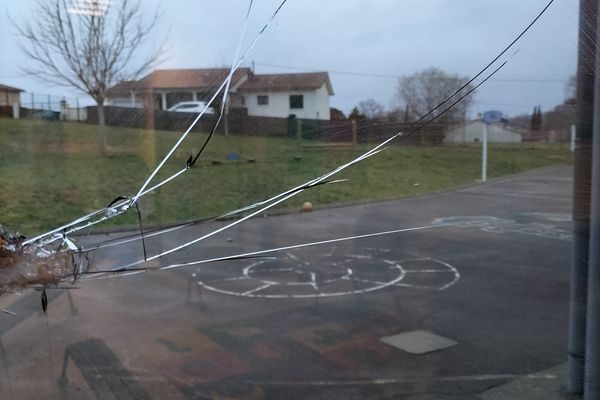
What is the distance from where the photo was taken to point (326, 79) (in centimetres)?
616

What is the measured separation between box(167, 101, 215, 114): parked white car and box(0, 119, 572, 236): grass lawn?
7.72 feet

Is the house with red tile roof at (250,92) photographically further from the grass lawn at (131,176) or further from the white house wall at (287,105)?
the grass lawn at (131,176)

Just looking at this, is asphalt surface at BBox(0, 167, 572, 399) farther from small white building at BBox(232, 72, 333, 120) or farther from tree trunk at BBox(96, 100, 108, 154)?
small white building at BBox(232, 72, 333, 120)

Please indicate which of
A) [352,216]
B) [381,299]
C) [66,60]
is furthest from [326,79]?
[352,216]

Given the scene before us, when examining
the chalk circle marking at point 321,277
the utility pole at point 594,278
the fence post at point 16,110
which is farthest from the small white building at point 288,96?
the fence post at point 16,110

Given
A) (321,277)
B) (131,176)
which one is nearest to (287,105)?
(321,277)

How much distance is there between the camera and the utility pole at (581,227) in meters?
3.71

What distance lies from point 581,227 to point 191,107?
2.94 meters

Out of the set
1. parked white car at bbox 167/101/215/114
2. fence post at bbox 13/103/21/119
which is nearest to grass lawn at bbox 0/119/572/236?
fence post at bbox 13/103/21/119

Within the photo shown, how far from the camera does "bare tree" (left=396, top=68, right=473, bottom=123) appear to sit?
380 cm

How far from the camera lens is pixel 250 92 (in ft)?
18.5

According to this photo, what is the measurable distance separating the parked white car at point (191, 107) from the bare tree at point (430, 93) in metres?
1.45

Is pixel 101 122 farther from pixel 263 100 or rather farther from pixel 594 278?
pixel 594 278

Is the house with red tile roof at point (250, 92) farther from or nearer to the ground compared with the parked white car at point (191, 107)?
farther from the ground
